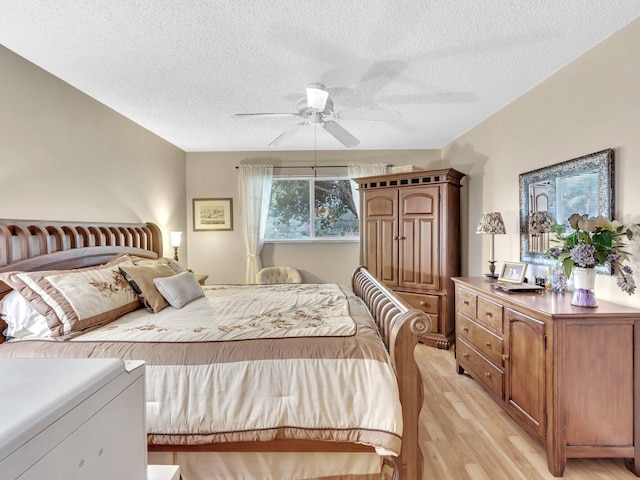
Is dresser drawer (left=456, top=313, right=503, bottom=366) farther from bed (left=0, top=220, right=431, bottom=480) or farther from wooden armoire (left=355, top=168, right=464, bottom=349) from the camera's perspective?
bed (left=0, top=220, right=431, bottom=480)

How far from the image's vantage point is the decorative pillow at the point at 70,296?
1.77 meters

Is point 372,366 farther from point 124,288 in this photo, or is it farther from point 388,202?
point 388,202

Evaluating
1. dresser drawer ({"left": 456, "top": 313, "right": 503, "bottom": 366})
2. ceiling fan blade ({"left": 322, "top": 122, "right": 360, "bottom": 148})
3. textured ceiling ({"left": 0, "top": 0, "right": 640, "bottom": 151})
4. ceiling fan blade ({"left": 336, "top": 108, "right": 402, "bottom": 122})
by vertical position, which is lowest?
dresser drawer ({"left": 456, "top": 313, "right": 503, "bottom": 366})

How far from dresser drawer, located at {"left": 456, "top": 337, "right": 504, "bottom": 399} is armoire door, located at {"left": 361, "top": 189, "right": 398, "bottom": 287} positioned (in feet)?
4.13

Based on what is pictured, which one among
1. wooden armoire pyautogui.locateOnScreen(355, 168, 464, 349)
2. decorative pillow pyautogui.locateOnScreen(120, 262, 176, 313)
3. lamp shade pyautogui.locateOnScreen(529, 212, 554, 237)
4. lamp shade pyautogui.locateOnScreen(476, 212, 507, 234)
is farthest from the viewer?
wooden armoire pyautogui.locateOnScreen(355, 168, 464, 349)

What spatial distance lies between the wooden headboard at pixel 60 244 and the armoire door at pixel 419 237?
289 centimetres

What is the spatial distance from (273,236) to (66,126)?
272cm

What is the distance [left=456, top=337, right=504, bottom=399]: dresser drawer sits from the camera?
230cm

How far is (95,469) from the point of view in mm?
689

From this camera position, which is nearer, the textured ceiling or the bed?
the bed

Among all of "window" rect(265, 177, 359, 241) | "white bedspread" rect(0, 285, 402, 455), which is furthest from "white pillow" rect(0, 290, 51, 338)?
"window" rect(265, 177, 359, 241)

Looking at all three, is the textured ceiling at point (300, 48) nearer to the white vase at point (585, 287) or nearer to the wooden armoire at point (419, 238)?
the wooden armoire at point (419, 238)

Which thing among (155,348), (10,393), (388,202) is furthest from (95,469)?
(388,202)

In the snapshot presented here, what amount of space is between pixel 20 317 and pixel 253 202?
3.04 m
